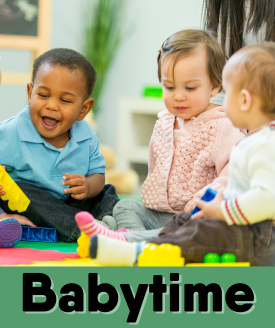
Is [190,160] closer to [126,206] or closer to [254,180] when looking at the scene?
[126,206]

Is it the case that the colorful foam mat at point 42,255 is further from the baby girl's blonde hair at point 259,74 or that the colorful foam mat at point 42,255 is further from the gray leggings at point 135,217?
the baby girl's blonde hair at point 259,74

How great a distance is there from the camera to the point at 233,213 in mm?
781

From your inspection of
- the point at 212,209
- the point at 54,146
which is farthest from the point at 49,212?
the point at 212,209

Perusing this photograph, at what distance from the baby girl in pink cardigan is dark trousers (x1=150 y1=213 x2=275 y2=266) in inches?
10.0

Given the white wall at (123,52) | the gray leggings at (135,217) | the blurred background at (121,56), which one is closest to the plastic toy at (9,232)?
the gray leggings at (135,217)

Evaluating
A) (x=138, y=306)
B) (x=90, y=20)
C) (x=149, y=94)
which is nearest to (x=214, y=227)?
(x=138, y=306)

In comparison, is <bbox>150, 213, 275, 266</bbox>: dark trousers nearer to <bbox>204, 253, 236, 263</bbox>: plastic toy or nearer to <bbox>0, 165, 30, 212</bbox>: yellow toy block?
<bbox>204, 253, 236, 263</bbox>: plastic toy

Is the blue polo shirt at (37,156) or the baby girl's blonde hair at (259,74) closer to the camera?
the baby girl's blonde hair at (259,74)

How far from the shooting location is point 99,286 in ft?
2.32

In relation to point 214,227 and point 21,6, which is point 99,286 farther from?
point 21,6

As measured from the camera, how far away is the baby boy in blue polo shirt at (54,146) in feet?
3.88

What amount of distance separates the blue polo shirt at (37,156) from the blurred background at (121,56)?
1858 millimetres

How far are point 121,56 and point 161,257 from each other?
3.14m

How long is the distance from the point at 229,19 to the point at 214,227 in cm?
75
